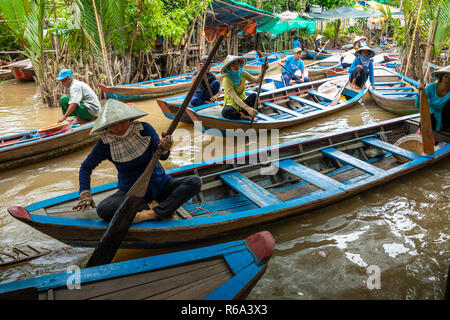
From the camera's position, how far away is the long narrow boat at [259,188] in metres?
2.50

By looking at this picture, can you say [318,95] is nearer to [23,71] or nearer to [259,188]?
[259,188]

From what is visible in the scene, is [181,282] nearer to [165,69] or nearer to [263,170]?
[263,170]

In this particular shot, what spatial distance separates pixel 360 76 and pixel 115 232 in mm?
6802

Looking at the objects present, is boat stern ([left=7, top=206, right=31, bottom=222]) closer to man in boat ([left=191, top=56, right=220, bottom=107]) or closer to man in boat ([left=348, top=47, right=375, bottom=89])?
man in boat ([left=191, top=56, right=220, bottom=107])

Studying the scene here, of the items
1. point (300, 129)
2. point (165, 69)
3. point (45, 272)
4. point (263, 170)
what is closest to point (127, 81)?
point (165, 69)

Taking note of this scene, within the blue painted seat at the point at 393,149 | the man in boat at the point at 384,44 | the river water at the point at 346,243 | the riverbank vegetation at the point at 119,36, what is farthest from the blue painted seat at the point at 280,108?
the man in boat at the point at 384,44

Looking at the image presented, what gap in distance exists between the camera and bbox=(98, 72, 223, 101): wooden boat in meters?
7.90

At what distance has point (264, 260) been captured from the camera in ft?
6.47

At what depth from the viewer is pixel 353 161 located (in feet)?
13.0

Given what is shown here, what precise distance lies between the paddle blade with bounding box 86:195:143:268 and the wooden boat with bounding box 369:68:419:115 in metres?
6.02

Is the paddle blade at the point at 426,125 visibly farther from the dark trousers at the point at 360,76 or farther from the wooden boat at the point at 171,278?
the dark trousers at the point at 360,76

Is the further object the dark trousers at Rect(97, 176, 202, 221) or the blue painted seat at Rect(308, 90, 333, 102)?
the blue painted seat at Rect(308, 90, 333, 102)

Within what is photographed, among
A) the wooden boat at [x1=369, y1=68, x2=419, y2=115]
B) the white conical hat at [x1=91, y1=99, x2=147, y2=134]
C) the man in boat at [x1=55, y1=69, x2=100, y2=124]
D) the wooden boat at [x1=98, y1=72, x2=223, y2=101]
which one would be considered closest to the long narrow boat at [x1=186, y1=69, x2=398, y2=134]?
the wooden boat at [x1=369, y1=68, x2=419, y2=115]

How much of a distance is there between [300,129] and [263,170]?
9.09 ft
